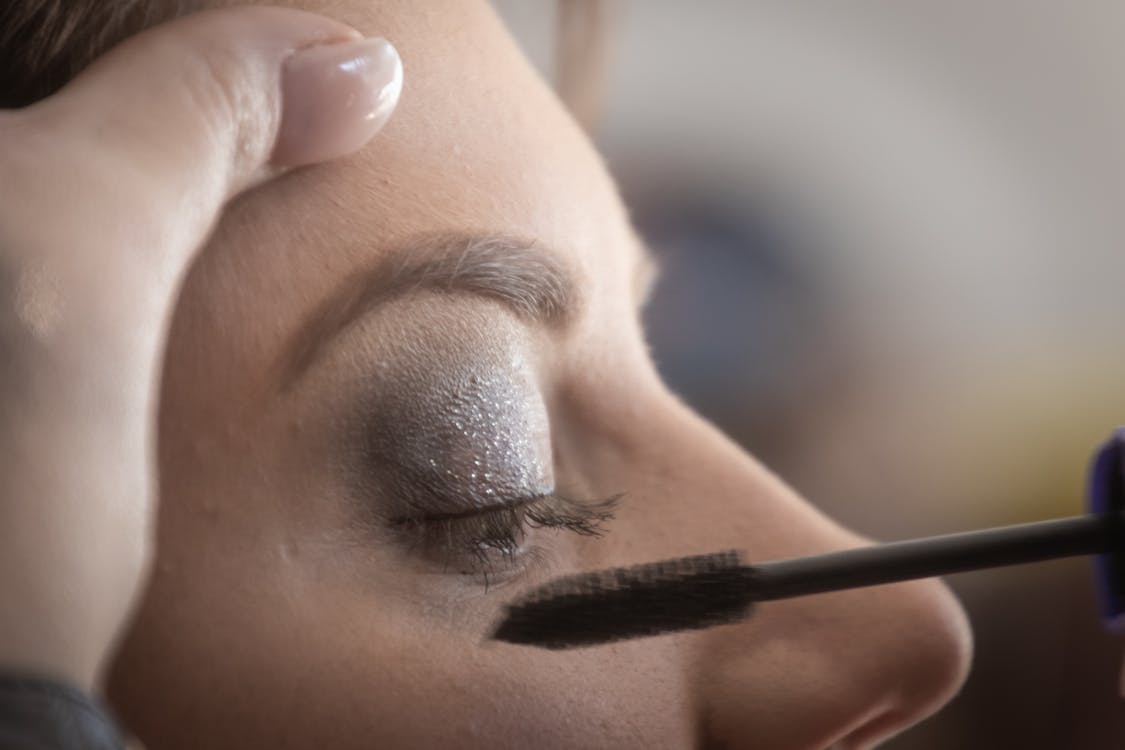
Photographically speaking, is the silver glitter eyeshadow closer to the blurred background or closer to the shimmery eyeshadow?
the shimmery eyeshadow

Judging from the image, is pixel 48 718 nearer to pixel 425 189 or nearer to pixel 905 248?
pixel 425 189

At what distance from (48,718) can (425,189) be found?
23 centimetres

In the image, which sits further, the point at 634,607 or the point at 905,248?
the point at 905,248

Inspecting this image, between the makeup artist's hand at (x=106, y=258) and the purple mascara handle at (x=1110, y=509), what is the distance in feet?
1.01

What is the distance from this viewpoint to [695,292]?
0.80m

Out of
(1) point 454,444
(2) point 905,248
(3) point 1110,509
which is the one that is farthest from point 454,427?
(2) point 905,248

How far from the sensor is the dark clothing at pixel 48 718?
307 millimetres

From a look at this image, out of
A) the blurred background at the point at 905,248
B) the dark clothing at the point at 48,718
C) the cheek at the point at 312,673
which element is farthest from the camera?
the blurred background at the point at 905,248

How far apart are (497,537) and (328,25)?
0.68 feet

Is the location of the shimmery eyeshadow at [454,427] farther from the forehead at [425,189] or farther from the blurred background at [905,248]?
the blurred background at [905,248]

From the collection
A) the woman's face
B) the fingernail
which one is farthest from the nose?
the fingernail

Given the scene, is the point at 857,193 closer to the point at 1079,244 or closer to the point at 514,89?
the point at 1079,244

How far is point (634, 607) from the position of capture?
44 centimetres

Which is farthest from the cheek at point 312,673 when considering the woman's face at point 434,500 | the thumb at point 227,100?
the thumb at point 227,100
